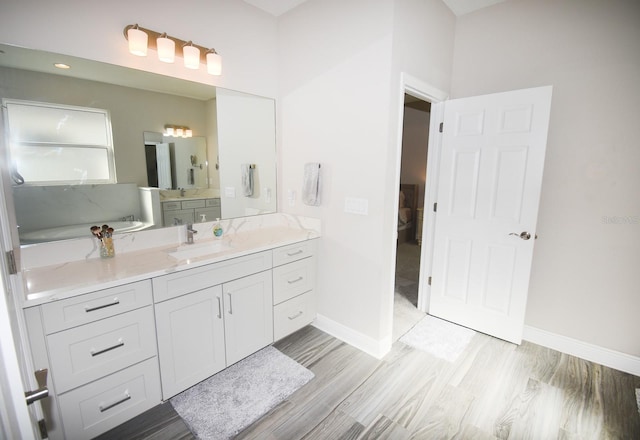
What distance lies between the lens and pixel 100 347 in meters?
1.46

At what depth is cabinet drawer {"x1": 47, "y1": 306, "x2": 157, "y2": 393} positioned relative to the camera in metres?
1.35

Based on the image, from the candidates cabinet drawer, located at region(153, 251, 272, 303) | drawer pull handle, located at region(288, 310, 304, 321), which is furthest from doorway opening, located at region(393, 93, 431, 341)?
cabinet drawer, located at region(153, 251, 272, 303)

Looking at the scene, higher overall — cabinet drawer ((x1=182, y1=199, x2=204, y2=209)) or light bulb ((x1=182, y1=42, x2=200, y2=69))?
light bulb ((x1=182, y1=42, x2=200, y2=69))

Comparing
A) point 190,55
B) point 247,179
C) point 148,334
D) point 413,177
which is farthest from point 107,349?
point 413,177

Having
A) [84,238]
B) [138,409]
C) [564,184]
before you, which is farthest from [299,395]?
[564,184]

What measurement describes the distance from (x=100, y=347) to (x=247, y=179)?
161 cm

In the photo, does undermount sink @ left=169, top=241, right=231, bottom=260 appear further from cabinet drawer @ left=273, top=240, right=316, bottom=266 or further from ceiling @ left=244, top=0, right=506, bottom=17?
ceiling @ left=244, top=0, right=506, bottom=17

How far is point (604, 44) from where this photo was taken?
202 centimetres

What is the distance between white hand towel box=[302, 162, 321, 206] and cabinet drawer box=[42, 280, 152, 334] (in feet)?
4.44

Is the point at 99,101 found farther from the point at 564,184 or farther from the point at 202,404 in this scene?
the point at 564,184

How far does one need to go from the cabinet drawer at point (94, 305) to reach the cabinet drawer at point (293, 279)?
90 cm

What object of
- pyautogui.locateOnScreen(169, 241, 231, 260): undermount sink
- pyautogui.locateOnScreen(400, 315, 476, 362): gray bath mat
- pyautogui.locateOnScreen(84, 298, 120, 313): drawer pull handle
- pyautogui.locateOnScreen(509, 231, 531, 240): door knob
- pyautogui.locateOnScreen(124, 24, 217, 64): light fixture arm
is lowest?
pyautogui.locateOnScreen(400, 315, 476, 362): gray bath mat

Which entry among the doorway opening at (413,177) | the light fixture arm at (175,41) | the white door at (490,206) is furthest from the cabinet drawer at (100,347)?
the doorway opening at (413,177)

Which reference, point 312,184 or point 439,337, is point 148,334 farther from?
point 439,337
